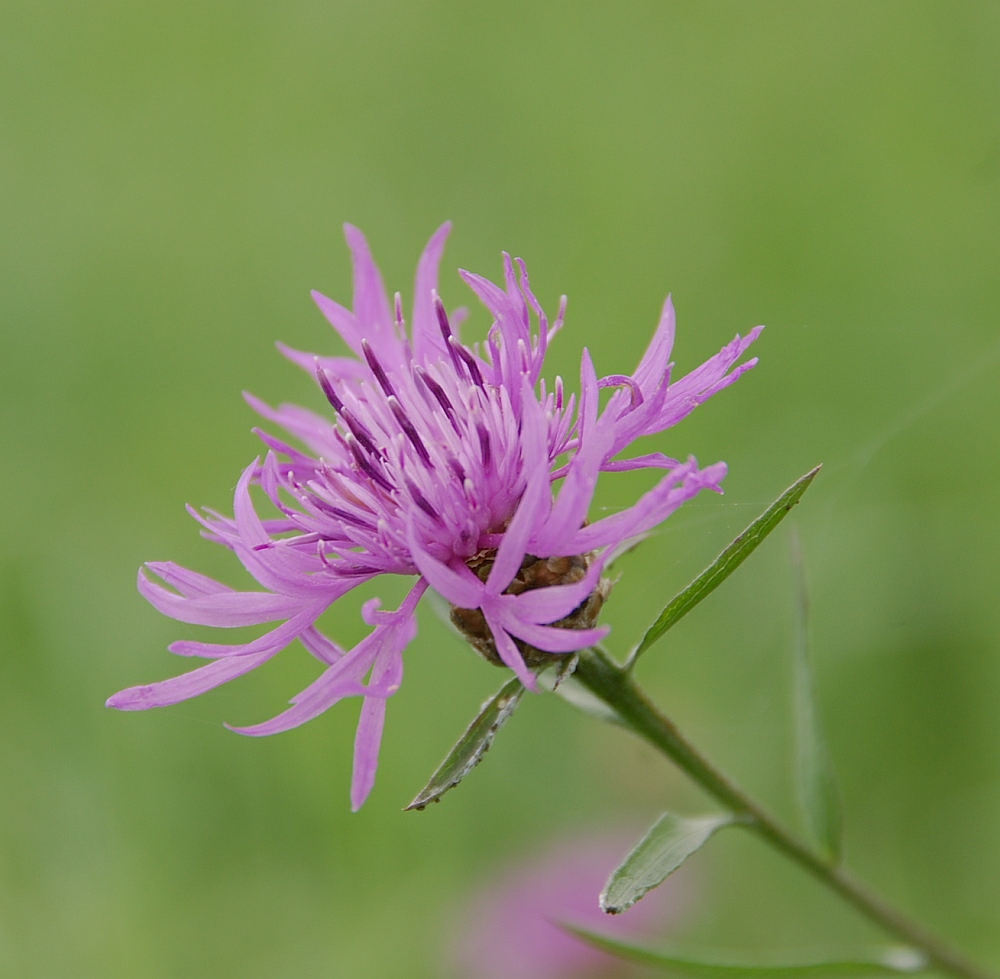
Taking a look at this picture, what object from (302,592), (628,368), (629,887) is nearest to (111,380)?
(628,368)

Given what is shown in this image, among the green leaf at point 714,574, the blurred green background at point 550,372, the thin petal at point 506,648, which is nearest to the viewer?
the thin petal at point 506,648

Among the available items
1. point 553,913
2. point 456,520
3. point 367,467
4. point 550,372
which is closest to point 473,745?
point 456,520

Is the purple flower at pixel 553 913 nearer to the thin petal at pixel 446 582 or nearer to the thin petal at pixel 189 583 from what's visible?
the thin petal at pixel 189 583

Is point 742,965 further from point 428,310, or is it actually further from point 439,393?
point 428,310

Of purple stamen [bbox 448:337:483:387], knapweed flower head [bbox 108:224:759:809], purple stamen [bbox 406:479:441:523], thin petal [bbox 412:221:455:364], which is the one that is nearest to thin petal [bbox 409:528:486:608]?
knapweed flower head [bbox 108:224:759:809]

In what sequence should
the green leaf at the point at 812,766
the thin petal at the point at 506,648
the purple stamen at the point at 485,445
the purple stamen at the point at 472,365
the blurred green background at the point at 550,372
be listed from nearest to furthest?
1. the thin petal at the point at 506,648
2. the purple stamen at the point at 485,445
3. the purple stamen at the point at 472,365
4. the green leaf at the point at 812,766
5. the blurred green background at the point at 550,372

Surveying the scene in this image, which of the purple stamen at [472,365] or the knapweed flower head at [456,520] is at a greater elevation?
the purple stamen at [472,365]

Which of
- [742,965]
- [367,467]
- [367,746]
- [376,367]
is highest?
[376,367]

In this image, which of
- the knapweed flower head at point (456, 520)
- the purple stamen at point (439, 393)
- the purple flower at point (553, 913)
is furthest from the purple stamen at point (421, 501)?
the purple flower at point (553, 913)
